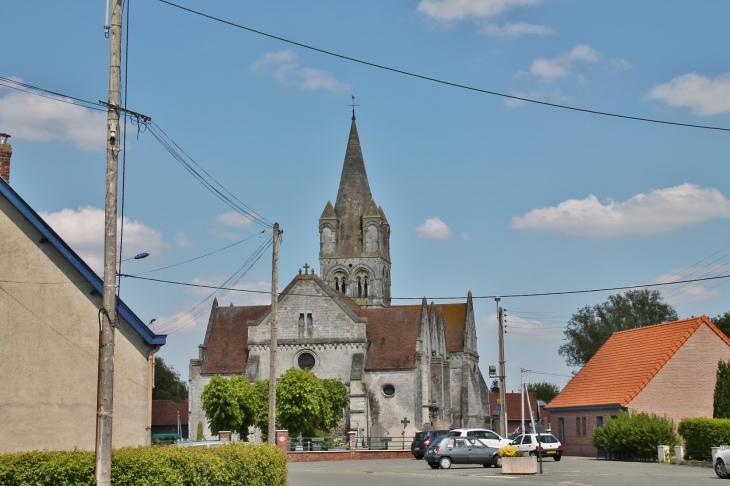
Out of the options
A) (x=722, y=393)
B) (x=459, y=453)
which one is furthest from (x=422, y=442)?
(x=722, y=393)

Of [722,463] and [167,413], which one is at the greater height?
[167,413]

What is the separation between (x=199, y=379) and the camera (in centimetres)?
6775

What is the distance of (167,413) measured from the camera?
86.9 meters

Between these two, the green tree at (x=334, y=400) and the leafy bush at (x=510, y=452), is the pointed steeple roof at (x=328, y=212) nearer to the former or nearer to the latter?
the green tree at (x=334, y=400)

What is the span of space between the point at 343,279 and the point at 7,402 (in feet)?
216

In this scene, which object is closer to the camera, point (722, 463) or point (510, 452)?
point (722, 463)

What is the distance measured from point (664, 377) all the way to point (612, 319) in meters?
50.7

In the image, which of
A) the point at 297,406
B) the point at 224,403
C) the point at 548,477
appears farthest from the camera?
the point at 224,403

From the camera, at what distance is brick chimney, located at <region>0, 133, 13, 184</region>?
23906 mm

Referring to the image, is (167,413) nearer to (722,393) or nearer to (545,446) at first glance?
(545,446)

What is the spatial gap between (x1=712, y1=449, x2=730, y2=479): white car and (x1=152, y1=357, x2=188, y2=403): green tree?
247 ft

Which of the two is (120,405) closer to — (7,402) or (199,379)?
(7,402)

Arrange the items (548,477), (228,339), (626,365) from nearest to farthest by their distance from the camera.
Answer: (548,477)
(626,365)
(228,339)

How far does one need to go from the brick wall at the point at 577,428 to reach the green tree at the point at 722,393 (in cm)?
483
